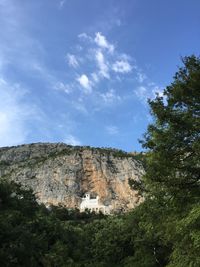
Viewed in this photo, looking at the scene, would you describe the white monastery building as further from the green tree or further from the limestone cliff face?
the green tree

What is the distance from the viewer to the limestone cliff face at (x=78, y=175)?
126 m

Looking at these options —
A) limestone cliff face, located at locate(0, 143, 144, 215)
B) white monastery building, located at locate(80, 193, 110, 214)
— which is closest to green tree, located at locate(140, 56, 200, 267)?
white monastery building, located at locate(80, 193, 110, 214)

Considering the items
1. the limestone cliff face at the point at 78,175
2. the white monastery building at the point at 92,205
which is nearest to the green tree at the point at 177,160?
the white monastery building at the point at 92,205

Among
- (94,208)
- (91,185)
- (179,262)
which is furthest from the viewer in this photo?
(91,185)

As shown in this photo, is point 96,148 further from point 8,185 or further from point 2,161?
point 8,185

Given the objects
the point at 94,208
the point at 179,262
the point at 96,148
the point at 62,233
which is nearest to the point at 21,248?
the point at 179,262

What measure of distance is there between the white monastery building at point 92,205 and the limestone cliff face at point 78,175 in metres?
1.66

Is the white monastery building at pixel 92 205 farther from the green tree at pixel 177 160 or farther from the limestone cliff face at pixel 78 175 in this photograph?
the green tree at pixel 177 160

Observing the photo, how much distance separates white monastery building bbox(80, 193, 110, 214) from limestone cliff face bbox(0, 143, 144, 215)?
1.66 m

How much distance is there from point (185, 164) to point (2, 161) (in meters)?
139

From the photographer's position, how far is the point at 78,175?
132 metres

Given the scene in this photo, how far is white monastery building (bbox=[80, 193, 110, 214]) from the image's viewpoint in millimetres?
121419

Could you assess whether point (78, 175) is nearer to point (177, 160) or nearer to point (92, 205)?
point (92, 205)

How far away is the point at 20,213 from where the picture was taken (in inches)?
1515
